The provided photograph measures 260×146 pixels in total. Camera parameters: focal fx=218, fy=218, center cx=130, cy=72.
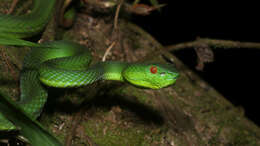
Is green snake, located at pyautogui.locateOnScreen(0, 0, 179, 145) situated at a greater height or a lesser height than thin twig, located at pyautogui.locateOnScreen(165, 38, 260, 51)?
greater

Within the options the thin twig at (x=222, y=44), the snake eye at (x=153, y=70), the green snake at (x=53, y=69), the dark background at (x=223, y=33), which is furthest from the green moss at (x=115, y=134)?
the dark background at (x=223, y=33)

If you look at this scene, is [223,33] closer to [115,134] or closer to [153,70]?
[153,70]

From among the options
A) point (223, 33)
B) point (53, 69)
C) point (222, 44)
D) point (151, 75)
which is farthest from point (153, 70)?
point (223, 33)

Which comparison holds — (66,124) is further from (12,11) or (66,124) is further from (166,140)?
(12,11)

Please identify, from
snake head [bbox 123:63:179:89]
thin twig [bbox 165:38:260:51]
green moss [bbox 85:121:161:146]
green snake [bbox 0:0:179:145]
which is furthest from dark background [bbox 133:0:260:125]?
green moss [bbox 85:121:161:146]

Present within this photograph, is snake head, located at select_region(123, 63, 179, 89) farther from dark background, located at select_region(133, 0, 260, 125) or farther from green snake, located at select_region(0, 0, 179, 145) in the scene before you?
dark background, located at select_region(133, 0, 260, 125)

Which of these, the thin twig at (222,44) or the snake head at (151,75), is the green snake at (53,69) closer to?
the snake head at (151,75)

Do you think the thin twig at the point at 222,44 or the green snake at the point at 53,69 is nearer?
the green snake at the point at 53,69
